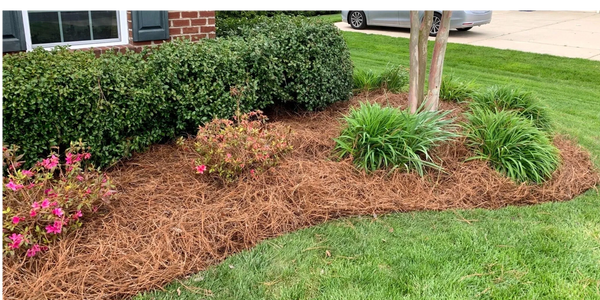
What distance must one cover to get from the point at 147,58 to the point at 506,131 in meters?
3.37

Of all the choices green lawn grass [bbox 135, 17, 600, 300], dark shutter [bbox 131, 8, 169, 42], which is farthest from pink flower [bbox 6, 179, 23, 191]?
dark shutter [bbox 131, 8, 169, 42]

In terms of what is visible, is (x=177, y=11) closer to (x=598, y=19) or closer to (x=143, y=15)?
(x=143, y=15)

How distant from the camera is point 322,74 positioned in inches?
211

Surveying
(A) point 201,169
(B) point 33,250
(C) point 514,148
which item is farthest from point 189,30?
(C) point 514,148

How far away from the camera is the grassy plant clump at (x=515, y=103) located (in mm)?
5488

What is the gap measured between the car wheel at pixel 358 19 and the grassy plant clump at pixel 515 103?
9.35 meters

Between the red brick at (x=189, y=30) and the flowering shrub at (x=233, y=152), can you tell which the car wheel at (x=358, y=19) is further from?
the flowering shrub at (x=233, y=152)

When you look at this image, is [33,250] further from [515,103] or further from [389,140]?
[515,103]

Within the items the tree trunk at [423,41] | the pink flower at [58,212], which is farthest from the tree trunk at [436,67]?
the pink flower at [58,212]

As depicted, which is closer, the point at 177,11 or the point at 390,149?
the point at 390,149

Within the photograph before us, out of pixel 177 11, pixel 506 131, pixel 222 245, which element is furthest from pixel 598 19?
pixel 222 245

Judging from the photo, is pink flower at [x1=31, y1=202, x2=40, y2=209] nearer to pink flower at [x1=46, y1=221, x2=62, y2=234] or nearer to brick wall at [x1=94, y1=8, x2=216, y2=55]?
pink flower at [x1=46, y1=221, x2=62, y2=234]

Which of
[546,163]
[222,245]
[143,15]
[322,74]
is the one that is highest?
[143,15]

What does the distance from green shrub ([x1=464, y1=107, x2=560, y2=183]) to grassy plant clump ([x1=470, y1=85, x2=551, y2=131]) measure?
77 centimetres
